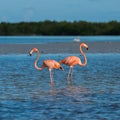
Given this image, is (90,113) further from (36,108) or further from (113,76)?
(113,76)

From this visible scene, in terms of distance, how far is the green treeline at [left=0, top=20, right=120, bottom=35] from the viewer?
330 feet

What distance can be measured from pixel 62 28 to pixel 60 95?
89693 mm

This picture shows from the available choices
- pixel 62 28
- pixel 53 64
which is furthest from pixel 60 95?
pixel 62 28

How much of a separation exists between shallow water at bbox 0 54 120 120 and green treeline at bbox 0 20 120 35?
261 feet

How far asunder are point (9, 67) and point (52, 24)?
8373 cm

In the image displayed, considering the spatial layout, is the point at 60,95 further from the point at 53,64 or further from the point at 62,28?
the point at 62,28

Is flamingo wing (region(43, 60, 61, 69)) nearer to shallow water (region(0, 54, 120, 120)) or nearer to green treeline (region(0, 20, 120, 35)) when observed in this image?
shallow water (region(0, 54, 120, 120))

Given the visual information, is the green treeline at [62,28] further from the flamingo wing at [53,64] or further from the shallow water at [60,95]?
the flamingo wing at [53,64]

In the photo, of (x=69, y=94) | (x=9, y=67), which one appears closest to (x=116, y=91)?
(x=69, y=94)

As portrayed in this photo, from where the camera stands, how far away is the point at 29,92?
14.4 meters

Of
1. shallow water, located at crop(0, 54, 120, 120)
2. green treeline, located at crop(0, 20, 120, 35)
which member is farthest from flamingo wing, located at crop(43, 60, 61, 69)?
green treeline, located at crop(0, 20, 120, 35)

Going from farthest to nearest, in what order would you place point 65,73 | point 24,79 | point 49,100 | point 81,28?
point 81,28
point 65,73
point 24,79
point 49,100

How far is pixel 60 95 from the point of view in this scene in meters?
13.7

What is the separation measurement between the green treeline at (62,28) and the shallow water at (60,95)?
79.6 meters
